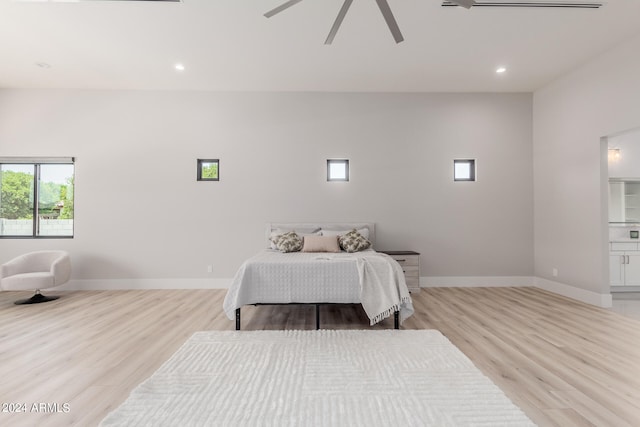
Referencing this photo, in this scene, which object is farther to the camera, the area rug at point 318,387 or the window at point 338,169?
the window at point 338,169

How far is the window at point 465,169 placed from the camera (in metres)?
5.16

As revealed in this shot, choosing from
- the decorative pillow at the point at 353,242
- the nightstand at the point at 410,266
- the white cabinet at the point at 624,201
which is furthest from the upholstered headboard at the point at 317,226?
the white cabinet at the point at 624,201

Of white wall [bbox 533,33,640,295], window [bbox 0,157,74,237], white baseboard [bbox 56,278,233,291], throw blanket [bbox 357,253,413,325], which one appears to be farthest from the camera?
window [bbox 0,157,74,237]

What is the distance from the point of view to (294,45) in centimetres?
366

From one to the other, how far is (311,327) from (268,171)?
2.81 meters

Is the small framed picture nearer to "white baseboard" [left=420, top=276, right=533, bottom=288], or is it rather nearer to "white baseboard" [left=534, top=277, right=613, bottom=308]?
"white baseboard" [left=420, top=276, right=533, bottom=288]

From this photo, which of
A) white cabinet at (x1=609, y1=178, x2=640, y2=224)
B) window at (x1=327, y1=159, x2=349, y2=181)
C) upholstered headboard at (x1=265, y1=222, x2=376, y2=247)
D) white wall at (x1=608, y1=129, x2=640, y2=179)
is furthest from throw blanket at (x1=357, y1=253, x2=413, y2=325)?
white wall at (x1=608, y1=129, x2=640, y2=179)

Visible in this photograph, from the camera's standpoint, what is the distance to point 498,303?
400cm

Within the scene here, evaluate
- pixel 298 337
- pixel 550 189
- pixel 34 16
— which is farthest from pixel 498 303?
pixel 34 16

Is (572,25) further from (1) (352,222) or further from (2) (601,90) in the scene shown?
(1) (352,222)

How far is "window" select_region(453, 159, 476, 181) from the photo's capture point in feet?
16.9

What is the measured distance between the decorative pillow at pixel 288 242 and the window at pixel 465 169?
295 centimetres

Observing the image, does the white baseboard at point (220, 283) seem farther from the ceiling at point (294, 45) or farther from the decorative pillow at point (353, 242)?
the ceiling at point (294, 45)

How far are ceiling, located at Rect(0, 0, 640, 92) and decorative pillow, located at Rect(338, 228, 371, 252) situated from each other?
2396 millimetres
